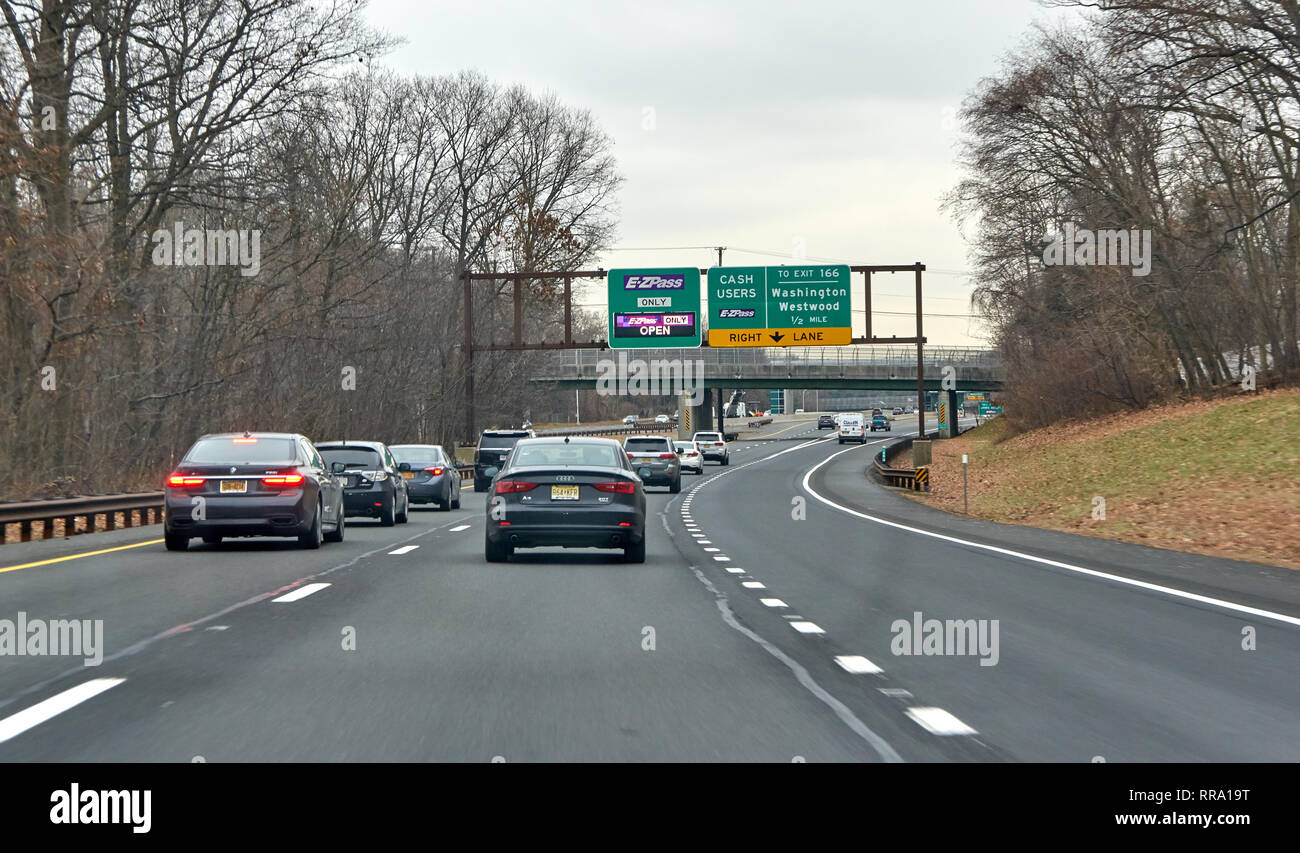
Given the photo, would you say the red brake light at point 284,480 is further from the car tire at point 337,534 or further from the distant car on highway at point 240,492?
the car tire at point 337,534

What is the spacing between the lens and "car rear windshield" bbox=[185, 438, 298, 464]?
18812 mm

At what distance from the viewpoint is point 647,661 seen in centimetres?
939

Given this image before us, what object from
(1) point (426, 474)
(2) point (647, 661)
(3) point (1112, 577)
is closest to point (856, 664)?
(2) point (647, 661)

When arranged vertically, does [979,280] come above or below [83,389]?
above

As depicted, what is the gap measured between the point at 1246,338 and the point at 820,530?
26192 mm

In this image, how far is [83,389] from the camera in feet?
111

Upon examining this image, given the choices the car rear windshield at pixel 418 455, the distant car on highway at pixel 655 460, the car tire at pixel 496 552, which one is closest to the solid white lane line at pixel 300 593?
the car tire at pixel 496 552

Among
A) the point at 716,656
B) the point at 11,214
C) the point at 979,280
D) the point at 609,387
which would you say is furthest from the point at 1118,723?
the point at 609,387

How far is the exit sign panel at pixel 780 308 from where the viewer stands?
55.0 meters

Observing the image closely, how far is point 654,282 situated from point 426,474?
24.0 m

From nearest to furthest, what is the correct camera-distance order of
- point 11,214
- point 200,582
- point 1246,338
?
point 200,582
point 11,214
point 1246,338

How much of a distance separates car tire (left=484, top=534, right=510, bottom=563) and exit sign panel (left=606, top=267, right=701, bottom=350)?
38.2m

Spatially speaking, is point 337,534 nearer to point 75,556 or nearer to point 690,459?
point 75,556
